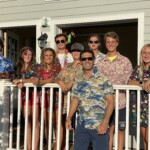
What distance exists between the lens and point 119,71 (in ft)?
12.4

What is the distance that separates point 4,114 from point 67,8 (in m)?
2.87

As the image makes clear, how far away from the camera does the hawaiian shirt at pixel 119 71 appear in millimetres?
3785

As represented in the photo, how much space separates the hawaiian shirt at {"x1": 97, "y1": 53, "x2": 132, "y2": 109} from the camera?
12.4ft

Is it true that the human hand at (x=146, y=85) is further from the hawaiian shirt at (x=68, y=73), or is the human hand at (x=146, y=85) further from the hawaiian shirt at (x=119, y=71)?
the hawaiian shirt at (x=68, y=73)

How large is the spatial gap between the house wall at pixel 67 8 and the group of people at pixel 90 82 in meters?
1.81

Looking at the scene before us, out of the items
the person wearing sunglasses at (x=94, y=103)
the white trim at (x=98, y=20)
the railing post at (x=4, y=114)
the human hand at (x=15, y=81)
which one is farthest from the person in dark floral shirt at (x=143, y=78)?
the white trim at (x=98, y=20)

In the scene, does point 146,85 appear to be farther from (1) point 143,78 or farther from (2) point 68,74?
(2) point 68,74

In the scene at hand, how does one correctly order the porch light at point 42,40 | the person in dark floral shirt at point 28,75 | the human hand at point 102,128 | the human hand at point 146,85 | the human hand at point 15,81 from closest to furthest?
the human hand at point 102,128 < the human hand at point 146,85 < the human hand at point 15,81 < the person in dark floral shirt at point 28,75 < the porch light at point 42,40

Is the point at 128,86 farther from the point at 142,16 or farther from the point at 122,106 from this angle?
the point at 142,16

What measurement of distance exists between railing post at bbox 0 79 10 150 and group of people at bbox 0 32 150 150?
0.61ft

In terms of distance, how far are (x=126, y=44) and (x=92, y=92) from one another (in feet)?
22.8

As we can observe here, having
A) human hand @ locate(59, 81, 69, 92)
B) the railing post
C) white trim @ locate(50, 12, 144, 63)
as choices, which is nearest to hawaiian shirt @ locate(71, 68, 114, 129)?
human hand @ locate(59, 81, 69, 92)

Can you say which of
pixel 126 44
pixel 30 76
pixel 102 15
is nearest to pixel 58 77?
pixel 30 76

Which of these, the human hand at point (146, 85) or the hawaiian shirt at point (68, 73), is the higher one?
the hawaiian shirt at point (68, 73)
